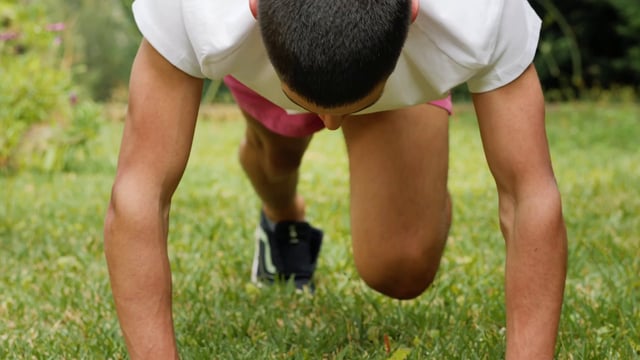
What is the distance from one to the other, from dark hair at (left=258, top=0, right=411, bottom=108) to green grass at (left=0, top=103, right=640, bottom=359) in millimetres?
848

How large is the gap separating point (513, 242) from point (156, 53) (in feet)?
2.24

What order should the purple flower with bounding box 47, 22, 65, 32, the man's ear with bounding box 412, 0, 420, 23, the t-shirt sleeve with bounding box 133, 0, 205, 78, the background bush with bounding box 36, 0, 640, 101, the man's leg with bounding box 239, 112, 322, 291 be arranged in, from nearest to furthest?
the man's ear with bounding box 412, 0, 420, 23 < the t-shirt sleeve with bounding box 133, 0, 205, 78 < the man's leg with bounding box 239, 112, 322, 291 < the purple flower with bounding box 47, 22, 65, 32 < the background bush with bounding box 36, 0, 640, 101

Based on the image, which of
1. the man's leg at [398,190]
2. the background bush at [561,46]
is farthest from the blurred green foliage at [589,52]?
the man's leg at [398,190]

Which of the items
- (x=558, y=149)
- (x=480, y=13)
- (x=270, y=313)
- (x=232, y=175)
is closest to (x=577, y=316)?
(x=270, y=313)

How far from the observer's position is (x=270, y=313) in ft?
8.44

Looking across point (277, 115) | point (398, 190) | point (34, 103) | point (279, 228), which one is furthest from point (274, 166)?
point (34, 103)

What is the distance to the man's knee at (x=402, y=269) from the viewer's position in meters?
2.34

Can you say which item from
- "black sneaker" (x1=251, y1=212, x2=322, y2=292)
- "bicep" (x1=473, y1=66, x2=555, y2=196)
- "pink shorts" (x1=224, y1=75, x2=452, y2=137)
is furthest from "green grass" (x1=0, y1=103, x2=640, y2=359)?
"bicep" (x1=473, y1=66, x2=555, y2=196)

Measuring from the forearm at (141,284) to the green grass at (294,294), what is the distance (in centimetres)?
51

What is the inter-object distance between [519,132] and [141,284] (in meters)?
0.68

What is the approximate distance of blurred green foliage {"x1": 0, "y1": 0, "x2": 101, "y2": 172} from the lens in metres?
5.18

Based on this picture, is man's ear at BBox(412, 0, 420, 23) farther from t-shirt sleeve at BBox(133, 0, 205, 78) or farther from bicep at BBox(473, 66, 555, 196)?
t-shirt sleeve at BBox(133, 0, 205, 78)

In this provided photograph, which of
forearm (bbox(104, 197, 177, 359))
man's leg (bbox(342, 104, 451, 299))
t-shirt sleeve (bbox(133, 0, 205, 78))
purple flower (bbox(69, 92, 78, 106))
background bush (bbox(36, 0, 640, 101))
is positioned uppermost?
t-shirt sleeve (bbox(133, 0, 205, 78))

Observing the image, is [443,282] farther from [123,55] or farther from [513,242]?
[123,55]
